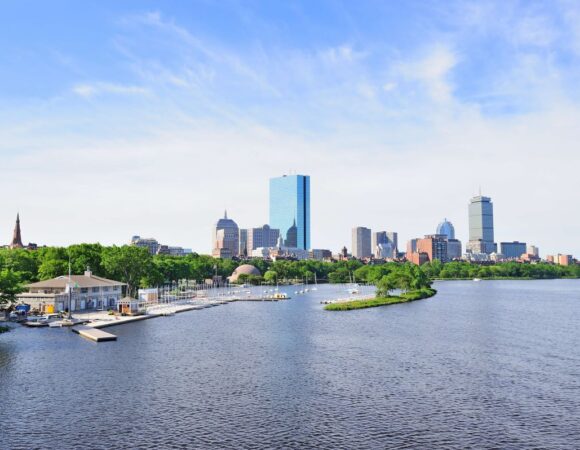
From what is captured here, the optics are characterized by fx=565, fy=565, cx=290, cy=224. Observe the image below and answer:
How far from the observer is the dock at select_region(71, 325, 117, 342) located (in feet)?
310

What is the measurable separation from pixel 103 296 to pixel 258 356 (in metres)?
83.2

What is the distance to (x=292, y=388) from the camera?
62375 mm

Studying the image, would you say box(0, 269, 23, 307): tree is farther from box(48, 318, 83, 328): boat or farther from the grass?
the grass

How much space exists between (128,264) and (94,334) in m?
79.3

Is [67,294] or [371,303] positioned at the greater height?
[67,294]

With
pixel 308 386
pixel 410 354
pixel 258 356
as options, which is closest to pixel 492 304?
pixel 410 354

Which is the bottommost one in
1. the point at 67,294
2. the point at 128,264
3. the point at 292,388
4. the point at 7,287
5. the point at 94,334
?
the point at 292,388

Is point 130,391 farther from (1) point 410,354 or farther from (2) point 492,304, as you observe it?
(2) point 492,304

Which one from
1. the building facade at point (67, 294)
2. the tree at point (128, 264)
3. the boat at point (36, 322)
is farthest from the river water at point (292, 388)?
the tree at point (128, 264)

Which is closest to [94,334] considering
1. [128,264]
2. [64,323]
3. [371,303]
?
[64,323]

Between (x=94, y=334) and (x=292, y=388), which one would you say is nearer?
(x=292, y=388)

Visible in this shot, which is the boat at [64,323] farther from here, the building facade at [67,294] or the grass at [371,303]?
the grass at [371,303]

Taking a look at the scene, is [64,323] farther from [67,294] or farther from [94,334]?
[67,294]

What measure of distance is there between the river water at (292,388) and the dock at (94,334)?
2.18 m
